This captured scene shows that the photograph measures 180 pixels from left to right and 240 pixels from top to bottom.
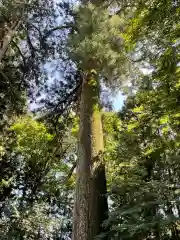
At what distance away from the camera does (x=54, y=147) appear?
28.0ft

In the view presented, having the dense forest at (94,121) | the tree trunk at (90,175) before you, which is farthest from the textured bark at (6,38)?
the tree trunk at (90,175)

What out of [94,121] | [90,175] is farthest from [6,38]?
[90,175]

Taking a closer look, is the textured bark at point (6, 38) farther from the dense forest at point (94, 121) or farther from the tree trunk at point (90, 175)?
the tree trunk at point (90, 175)

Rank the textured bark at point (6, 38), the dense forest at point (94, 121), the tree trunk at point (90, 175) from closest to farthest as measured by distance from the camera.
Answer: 1. the dense forest at point (94, 121)
2. the tree trunk at point (90, 175)
3. the textured bark at point (6, 38)

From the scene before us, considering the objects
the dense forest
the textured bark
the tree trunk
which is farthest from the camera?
the textured bark

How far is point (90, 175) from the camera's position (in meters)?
4.79

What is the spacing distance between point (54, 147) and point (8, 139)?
7.92 feet

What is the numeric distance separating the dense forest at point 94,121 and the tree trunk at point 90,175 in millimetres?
17

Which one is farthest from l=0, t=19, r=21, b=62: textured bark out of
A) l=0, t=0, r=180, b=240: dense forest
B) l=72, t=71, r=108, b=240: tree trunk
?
l=72, t=71, r=108, b=240: tree trunk

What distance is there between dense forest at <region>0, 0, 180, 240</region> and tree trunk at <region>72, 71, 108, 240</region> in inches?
0.7

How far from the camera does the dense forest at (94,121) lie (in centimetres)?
401

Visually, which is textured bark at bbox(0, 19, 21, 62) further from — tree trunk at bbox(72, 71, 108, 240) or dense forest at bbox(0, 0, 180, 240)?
tree trunk at bbox(72, 71, 108, 240)

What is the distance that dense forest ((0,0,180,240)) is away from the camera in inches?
158

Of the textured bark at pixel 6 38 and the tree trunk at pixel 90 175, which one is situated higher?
the textured bark at pixel 6 38
